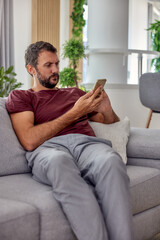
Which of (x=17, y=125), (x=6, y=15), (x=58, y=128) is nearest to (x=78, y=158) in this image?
(x=58, y=128)

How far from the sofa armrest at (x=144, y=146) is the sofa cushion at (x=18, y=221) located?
3.55 ft

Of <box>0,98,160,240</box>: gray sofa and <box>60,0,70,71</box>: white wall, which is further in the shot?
<box>60,0,70,71</box>: white wall

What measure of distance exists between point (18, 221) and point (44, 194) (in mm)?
256

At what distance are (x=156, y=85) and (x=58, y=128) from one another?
9.89 feet

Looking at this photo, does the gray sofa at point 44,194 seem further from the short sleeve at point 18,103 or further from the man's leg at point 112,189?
the man's leg at point 112,189

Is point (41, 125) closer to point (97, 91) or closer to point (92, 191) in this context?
point (97, 91)

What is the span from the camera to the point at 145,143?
8.36 ft

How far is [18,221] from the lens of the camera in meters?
1.52

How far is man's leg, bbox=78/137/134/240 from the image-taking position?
1.68 metres

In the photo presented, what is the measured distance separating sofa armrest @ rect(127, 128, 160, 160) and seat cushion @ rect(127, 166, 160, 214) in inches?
4.6

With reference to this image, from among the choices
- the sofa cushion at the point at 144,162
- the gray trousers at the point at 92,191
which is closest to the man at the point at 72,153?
the gray trousers at the point at 92,191

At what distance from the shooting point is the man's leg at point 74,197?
5.31 feet

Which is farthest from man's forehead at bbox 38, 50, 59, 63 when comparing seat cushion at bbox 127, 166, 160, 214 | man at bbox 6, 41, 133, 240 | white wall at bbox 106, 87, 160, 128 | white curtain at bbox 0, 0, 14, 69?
white curtain at bbox 0, 0, 14, 69

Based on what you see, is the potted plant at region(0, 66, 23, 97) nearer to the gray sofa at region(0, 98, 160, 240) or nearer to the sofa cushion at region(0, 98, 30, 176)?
the gray sofa at region(0, 98, 160, 240)
